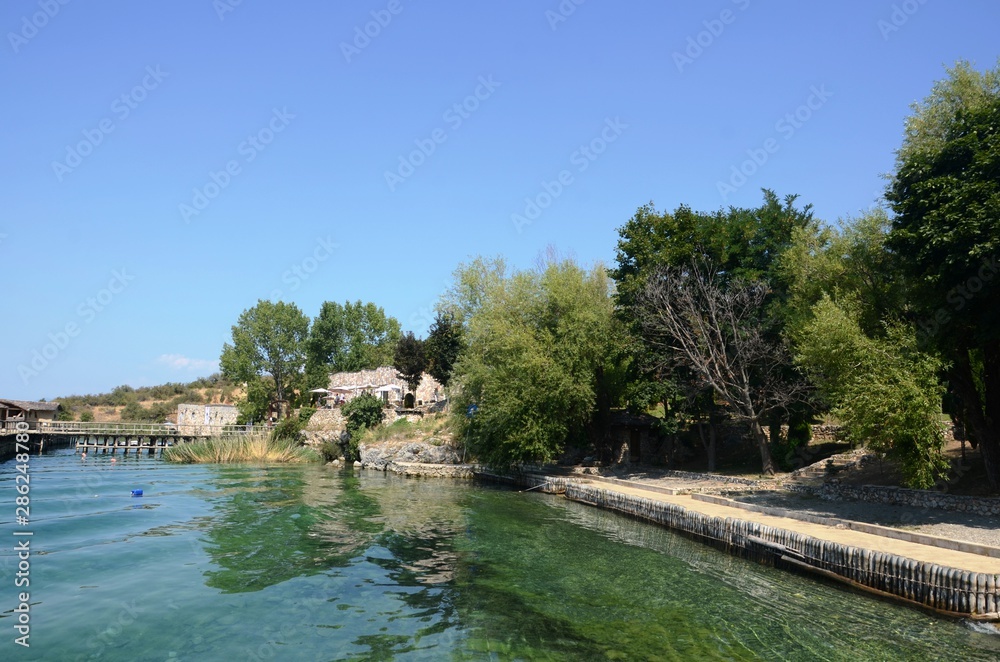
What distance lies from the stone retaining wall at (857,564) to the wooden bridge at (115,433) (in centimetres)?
4277

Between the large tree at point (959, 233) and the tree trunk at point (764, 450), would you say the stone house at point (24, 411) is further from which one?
the large tree at point (959, 233)

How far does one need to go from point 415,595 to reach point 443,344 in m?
40.8

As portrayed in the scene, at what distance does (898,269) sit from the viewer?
20156 mm

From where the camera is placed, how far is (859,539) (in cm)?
1603

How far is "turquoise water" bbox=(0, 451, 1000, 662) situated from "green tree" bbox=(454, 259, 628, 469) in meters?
9.48

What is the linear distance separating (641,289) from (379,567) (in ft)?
69.6

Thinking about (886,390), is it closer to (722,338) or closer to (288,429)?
(722,338)

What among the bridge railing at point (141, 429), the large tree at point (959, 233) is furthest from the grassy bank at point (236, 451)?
the large tree at point (959, 233)

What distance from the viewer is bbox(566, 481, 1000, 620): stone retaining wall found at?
12016 mm

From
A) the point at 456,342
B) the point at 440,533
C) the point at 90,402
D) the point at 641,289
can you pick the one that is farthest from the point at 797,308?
the point at 90,402

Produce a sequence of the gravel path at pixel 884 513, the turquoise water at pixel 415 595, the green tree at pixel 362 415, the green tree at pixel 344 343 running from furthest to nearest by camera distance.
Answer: the green tree at pixel 344 343 < the green tree at pixel 362 415 < the gravel path at pixel 884 513 < the turquoise water at pixel 415 595

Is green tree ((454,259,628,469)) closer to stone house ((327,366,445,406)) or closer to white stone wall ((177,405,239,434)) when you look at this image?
stone house ((327,366,445,406))

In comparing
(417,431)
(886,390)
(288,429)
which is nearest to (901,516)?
(886,390)

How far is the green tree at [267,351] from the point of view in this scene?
229ft
